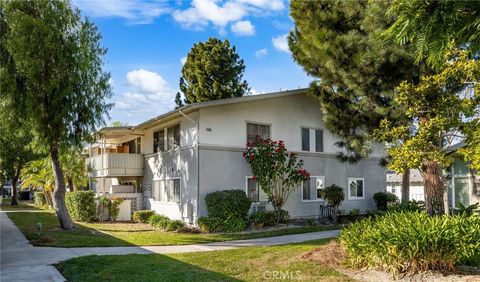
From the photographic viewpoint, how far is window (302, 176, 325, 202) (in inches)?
827

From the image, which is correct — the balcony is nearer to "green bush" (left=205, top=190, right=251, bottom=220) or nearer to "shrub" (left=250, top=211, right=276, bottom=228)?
"green bush" (left=205, top=190, right=251, bottom=220)

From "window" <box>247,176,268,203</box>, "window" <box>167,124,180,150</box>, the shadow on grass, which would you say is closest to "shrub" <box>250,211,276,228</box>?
"window" <box>247,176,268,203</box>

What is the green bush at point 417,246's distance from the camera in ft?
25.1

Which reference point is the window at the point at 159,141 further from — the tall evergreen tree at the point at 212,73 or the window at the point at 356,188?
the tall evergreen tree at the point at 212,73

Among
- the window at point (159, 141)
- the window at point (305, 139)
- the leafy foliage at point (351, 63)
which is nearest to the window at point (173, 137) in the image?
the window at point (159, 141)

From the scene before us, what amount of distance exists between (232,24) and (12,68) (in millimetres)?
8952

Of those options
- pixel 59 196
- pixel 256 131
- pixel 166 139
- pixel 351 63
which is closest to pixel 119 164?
pixel 166 139

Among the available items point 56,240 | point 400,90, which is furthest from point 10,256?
point 400,90

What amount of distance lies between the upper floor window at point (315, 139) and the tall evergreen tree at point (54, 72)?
10.0 meters

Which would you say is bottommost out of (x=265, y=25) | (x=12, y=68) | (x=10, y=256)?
(x=10, y=256)

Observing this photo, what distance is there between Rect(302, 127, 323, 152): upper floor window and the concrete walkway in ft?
19.9

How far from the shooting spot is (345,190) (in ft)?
74.2

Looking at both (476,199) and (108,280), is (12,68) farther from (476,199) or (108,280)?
(476,199)

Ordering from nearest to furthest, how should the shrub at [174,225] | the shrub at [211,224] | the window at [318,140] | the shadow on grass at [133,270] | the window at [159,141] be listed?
the shadow on grass at [133,270]
the shrub at [211,224]
the shrub at [174,225]
the window at [159,141]
the window at [318,140]
